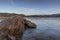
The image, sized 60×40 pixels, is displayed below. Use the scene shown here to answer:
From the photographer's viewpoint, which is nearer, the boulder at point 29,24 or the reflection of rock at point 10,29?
the reflection of rock at point 10,29

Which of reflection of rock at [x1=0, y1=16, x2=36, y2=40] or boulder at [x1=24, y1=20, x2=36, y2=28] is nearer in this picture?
reflection of rock at [x1=0, y1=16, x2=36, y2=40]

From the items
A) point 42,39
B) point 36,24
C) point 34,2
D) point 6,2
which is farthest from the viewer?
point 36,24

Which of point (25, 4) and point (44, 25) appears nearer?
point (25, 4)

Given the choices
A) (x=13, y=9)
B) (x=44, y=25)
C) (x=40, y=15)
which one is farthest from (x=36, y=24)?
(x=13, y=9)

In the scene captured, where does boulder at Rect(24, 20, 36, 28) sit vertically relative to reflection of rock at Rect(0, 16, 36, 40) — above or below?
below

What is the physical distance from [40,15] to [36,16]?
26 centimetres

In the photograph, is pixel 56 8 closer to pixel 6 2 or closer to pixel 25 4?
pixel 25 4

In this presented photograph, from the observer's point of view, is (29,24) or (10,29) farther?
(29,24)

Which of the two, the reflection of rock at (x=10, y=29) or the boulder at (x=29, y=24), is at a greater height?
the reflection of rock at (x=10, y=29)

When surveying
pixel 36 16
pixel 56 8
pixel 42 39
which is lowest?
pixel 42 39

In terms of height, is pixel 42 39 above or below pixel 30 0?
below

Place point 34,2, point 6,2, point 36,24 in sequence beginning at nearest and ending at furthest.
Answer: point 6,2, point 34,2, point 36,24

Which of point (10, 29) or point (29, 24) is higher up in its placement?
point (10, 29)

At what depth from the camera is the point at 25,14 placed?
20.5ft
